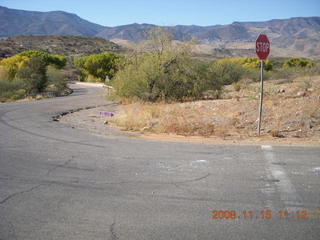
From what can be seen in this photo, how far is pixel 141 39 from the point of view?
23.9 m

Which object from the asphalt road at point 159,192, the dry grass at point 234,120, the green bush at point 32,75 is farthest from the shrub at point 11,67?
the asphalt road at point 159,192

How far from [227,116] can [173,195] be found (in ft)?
30.6

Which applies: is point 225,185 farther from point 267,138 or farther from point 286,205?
point 267,138

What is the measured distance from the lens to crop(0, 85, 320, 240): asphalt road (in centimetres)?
426

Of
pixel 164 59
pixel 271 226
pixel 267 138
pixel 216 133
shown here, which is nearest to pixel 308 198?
pixel 271 226

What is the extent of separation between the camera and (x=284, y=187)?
5637mm

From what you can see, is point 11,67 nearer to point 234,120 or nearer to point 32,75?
point 32,75

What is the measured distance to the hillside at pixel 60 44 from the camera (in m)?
104

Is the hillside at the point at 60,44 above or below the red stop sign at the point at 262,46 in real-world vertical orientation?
above

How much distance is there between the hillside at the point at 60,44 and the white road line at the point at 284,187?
97234 millimetres

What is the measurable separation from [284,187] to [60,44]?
12274 cm

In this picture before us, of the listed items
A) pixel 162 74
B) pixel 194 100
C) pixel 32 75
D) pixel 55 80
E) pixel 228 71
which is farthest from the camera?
pixel 55 80

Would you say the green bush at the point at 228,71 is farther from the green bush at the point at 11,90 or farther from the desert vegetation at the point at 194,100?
the green bush at the point at 11,90

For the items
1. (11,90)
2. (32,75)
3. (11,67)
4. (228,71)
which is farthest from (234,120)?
(11,67)
